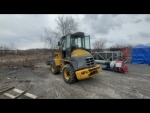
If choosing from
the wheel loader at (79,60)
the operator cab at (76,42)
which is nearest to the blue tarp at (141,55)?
the wheel loader at (79,60)

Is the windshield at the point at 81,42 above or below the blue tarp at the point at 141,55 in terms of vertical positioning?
above

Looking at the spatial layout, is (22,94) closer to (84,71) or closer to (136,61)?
(84,71)

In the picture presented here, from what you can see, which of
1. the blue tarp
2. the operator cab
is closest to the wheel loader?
the operator cab

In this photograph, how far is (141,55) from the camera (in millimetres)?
11820

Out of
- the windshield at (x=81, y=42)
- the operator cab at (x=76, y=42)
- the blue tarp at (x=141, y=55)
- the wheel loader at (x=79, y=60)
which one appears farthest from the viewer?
the blue tarp at (x=141, y=55)

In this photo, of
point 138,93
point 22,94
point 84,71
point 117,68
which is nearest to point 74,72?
point 84,71

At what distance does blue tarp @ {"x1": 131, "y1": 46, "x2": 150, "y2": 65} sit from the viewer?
452 inches

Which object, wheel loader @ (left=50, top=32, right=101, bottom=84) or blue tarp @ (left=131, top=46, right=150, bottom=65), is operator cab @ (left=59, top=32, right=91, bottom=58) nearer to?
wheel loader @ (left=50, top=32, right=101, bottom=84)

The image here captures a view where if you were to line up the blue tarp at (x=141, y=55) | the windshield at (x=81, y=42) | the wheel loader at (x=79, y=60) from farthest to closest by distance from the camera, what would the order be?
the blue tarp at (x=141, y=55) < the windshield at (x=81, y=42) < the wheel loader at (x=79, y=60)

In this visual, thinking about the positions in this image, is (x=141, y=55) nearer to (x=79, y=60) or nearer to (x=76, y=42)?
(x=76, y=42)

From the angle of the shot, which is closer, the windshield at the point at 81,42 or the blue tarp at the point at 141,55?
the windshield at the point at 81,42

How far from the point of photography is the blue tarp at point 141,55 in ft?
37.7

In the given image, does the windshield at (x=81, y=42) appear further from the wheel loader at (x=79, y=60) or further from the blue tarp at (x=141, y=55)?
the blue tarp at (x=141, y=55)

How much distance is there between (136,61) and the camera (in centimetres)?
1223
